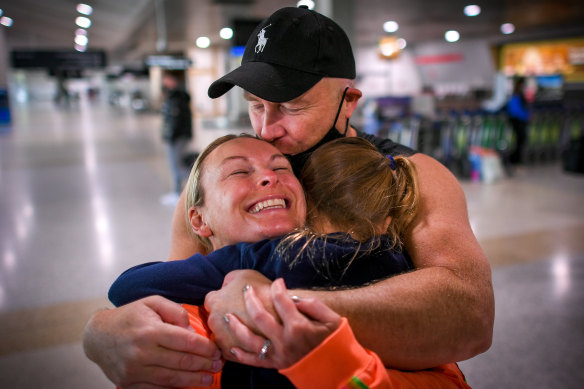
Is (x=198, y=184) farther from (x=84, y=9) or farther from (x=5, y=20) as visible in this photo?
(x=5, y=20)

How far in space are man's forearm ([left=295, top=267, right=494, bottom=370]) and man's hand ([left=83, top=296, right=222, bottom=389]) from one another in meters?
0.26

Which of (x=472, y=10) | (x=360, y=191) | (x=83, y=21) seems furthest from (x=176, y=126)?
(x=83, y=21)

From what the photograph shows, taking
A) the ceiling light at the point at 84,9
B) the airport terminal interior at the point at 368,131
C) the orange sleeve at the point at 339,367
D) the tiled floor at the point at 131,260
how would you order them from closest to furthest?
the orange sleeve at the point at 339,367, the tiled floor at the point at 131,260, the airport terminal interior at the point at 368,131, the ceiling light at the point at 84,9

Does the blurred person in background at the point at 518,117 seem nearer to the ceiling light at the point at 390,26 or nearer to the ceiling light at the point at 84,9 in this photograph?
the ceiling light at the point at 390,26

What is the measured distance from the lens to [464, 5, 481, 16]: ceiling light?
1368 cm

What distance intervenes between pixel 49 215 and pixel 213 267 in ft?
18.1

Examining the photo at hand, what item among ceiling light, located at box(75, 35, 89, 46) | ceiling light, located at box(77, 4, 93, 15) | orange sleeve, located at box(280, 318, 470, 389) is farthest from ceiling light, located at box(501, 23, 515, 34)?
ceiling light, located at box(75, 35, 89, 46)

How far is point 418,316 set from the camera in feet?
3.30

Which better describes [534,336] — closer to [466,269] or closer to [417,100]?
[466,269]

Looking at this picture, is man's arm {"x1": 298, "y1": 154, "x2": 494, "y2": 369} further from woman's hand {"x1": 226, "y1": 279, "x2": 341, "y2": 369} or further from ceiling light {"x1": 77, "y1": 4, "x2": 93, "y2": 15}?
ceiling light {"x1": 77, "y1": 4, "x2": 93, "y2": 15}

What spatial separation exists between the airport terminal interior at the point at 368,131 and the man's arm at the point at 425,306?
5.28 ft

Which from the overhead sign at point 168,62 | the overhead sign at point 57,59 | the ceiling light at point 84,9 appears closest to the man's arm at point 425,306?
the overhead sign at point 168,62

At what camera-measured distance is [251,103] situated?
64.2 inches

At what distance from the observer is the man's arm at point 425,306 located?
97 cm
